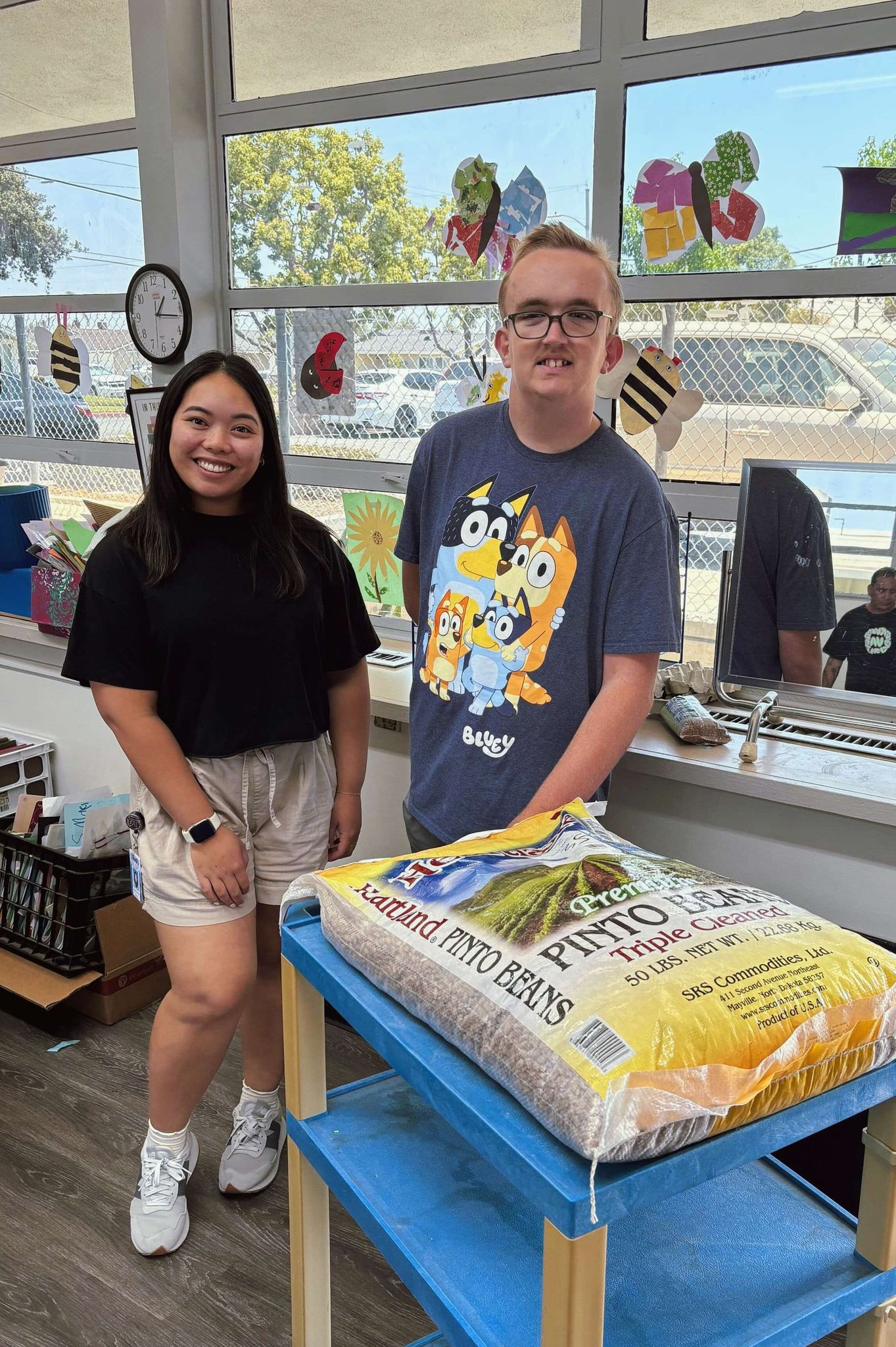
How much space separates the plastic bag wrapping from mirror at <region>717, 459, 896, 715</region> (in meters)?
1.04

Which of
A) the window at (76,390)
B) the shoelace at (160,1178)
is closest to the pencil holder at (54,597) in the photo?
the window at (76,390)

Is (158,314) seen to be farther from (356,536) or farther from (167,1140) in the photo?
(167,1140)

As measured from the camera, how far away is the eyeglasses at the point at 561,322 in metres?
1.36

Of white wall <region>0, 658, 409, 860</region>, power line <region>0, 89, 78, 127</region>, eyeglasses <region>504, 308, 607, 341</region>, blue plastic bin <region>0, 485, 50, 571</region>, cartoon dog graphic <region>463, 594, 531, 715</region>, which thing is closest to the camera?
eyeglasses <region>504, 308, 607, 341</region>

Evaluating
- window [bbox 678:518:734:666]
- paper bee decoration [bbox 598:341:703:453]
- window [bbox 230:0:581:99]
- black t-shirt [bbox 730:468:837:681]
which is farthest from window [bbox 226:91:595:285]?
black t-shirt [bbox 730:468:837:681]

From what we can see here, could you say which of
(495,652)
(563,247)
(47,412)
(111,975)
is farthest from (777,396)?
(47,412)

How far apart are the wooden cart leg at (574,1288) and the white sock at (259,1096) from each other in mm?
1319

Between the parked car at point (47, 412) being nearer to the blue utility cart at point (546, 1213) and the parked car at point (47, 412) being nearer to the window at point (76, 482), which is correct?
the window at point (76, 482)

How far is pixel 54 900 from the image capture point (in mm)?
2451

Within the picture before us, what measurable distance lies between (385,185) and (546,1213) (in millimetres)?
2424

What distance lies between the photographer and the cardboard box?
2.37 metres

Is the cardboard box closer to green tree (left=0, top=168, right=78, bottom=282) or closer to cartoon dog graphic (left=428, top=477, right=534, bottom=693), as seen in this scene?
cartoon dog graphic (left=428, top=477, right=534, bottom=693)

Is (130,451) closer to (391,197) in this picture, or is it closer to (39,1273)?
(391,197)

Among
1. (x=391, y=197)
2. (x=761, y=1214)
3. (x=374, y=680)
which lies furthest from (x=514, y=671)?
(x=391, y=197)
